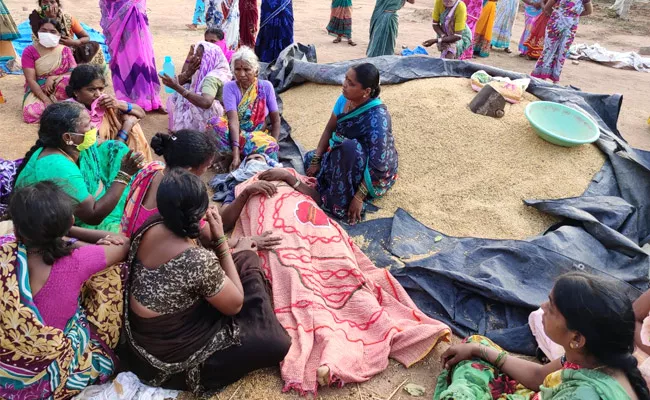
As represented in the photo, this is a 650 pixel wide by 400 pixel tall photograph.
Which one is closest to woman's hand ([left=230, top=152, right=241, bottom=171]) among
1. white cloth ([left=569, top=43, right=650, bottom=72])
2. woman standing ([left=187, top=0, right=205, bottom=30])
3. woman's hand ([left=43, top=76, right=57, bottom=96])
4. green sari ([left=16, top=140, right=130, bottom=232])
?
green sari ([left=16, top=140, right=130, bottom=232])

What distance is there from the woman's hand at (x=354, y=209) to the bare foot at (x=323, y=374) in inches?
55.6

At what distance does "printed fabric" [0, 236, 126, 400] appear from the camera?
1.62 m

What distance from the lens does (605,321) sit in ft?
4.97

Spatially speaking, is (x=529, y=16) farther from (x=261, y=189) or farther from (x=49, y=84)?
(x=49, y=84)

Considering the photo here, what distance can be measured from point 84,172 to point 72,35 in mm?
3254

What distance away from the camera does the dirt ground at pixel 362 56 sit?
7.33 ft

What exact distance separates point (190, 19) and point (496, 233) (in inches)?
323

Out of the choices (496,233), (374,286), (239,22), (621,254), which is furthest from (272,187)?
(239,22)

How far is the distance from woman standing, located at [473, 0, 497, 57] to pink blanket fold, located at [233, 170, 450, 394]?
7.07 metres

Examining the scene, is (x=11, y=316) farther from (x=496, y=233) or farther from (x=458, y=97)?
(x=458, y=97)

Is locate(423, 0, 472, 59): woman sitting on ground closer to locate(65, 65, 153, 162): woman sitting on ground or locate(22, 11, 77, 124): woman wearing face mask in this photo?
locate(65, 65, 153, 162): woman sitting on ground

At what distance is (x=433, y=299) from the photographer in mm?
2760

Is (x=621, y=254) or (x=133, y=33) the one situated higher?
(x=133, y=33)

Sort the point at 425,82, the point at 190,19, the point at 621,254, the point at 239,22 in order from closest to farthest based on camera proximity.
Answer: the point at 621,254 → the point at 425,82 → the point at 239,22 → the point at 190,19
